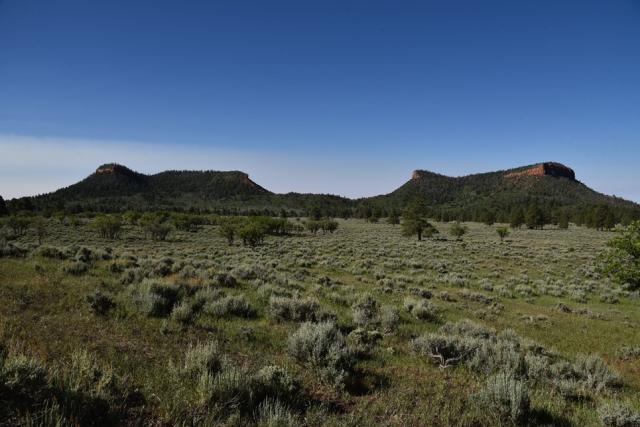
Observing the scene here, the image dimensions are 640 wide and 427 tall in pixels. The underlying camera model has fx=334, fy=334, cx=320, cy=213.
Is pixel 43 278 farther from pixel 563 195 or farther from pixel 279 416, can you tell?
pixel 563 195

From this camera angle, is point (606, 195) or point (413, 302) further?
point (606, 195)

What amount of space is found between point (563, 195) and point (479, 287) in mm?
169175

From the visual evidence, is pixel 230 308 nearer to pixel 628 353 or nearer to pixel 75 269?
pixel 75 269

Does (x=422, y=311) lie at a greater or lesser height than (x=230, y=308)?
lesser

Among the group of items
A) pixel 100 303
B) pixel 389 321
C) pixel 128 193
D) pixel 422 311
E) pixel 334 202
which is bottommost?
pixel 422 311

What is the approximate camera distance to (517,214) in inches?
3233

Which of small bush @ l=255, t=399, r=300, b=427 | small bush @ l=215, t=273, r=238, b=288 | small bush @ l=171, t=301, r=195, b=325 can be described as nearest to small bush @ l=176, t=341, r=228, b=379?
small bush @ l=255, t=399, r=300, b=427

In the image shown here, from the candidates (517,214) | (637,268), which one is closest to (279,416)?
(637,268)

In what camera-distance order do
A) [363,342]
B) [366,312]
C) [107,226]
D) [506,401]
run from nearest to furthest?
[506,401]
[363,342]
[366,312]
[107,226]

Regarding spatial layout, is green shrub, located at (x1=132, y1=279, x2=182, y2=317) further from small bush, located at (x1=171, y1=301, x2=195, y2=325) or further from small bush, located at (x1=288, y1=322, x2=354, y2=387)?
small bush, located at (x1=288, y1=322, x2=354, y2=387)

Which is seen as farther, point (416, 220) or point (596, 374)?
point (416, 220)

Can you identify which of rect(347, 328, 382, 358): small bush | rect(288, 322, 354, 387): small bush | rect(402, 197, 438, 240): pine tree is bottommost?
rect(347, 328, 382, 358): small bush

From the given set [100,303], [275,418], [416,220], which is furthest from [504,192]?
[275,418]

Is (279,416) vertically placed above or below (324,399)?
above
